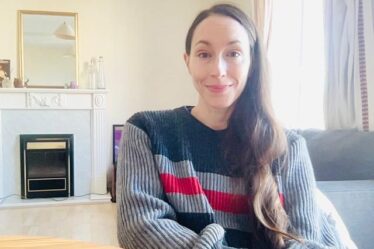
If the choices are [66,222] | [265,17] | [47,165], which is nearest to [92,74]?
[47,165]

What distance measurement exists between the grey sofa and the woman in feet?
1.19

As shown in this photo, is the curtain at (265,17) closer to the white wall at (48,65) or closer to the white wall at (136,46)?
the white wall at (136,46)

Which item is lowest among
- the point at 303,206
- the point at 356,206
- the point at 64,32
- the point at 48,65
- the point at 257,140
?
the point at 356,206

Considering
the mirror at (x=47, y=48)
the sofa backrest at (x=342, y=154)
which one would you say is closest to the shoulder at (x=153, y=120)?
the sofa backrest at (x=342, y=154)

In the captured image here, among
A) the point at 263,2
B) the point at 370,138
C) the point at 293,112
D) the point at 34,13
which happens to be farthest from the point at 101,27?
the point at 370,138

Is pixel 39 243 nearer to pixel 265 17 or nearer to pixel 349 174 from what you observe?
pixel 349 174

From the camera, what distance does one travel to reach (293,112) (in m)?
2.57

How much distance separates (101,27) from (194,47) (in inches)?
131

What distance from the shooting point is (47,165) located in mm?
3781

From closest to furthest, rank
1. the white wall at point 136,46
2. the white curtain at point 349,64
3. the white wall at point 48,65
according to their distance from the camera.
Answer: the white curtain at point 349,64 < the white wall at point 48,65 < the white wall at point 136,46

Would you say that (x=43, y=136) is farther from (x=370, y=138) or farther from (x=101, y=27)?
(x=370, y=138)

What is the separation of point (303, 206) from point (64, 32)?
362cm

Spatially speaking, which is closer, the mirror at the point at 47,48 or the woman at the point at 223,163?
the woman at the point at 223,163

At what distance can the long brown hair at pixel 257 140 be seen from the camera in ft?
2.81
